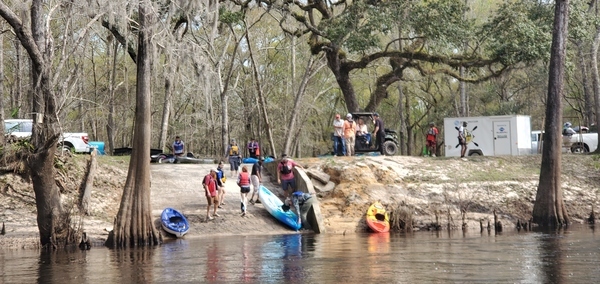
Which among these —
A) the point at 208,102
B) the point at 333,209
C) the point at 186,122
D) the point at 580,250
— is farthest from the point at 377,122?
the point at 186,122

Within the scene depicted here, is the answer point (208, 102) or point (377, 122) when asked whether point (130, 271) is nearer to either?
point (208, 102)

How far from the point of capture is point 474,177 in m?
31.5

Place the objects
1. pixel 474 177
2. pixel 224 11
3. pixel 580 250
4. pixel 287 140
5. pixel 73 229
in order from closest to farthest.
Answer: pixel 580 250
pixel 73 229
pixel 474 177
pixel 224 11
pixel 287 140

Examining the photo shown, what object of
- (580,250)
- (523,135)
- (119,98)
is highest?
(119,98)

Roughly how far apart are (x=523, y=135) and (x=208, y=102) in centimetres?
1847

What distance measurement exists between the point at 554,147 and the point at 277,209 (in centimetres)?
996

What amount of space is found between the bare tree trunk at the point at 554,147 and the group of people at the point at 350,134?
24.2 feet

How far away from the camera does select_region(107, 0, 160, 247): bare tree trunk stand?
21.9m

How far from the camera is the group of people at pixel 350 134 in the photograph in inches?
1272

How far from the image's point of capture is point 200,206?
28312 mm

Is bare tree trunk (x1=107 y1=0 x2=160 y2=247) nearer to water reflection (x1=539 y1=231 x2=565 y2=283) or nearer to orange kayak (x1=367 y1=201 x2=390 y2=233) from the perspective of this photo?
orange kayak (x1=367 y1=201 x2=390 y2=233)

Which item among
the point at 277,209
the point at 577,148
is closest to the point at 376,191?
the point at 277,209

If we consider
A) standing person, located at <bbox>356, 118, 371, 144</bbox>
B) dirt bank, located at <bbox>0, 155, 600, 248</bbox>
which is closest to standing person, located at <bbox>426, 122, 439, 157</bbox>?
dirt bank, located at <bbox>0, 155, 600, 248</bbox>

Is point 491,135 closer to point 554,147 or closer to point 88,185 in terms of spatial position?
point 554,147
